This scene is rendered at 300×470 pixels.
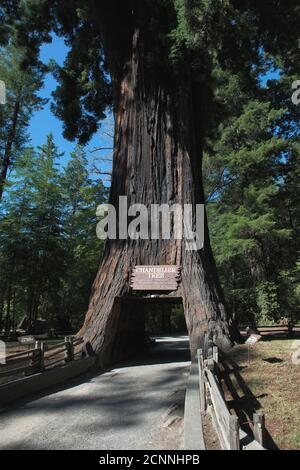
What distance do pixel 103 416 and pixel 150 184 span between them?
689 cm

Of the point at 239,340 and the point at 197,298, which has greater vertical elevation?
the point at 197,298

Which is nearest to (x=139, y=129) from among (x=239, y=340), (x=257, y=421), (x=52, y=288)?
(x=239, y=340)

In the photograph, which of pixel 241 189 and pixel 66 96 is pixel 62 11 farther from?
pixel 241 189

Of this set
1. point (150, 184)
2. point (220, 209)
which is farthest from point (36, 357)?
point (220, 209)

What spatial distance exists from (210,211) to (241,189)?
312cm

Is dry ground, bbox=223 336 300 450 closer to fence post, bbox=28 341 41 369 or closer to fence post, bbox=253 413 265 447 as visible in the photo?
fence post, bbox=253 413 265 447

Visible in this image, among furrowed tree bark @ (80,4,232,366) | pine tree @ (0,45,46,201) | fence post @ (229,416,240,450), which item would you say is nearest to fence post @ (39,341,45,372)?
furrowed tree bark @ (80,4,232,366)

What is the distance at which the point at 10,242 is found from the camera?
22.5 meters

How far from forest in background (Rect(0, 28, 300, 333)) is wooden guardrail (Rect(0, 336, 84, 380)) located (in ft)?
46.0

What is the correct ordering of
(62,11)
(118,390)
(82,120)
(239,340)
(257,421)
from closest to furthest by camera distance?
(257,421)
(118,390)
(239,340)
(62,11)
(82,120)

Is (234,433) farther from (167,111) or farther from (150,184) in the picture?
(167,111)

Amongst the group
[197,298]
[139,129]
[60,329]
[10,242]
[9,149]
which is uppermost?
[9,149]

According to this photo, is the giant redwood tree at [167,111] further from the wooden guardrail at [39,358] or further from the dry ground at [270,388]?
the dry ground at [270,388]

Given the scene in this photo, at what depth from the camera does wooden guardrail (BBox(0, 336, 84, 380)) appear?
711 cm
